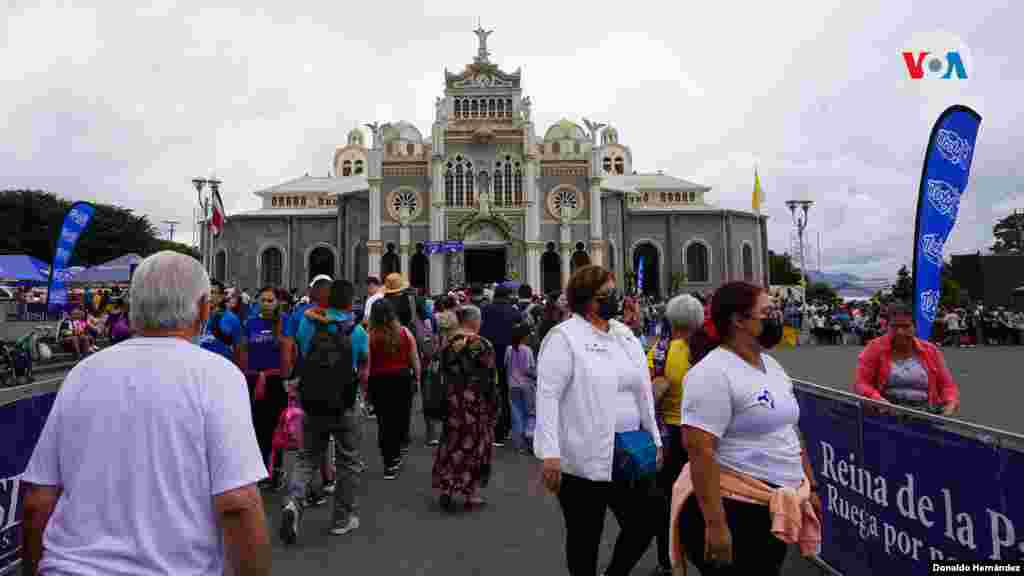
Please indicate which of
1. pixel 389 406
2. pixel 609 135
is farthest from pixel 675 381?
A: pixel 609 135

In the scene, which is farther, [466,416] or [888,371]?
[466,416]

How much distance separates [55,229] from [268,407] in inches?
2278

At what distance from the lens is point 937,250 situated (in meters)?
5.80

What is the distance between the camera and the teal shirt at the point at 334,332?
511 cm

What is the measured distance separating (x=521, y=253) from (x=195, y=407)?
34996 mm

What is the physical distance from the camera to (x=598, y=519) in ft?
10.5

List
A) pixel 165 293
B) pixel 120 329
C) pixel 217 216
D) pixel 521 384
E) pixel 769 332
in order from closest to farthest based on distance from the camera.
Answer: pixel 165 293 < pixel 769 332 < pixel 521 384 < pixel 120 329 < pixel 217 216

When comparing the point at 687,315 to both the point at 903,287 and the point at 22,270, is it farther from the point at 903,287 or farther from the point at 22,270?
the point at 903,287

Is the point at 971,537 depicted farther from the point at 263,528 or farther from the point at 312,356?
the point at 312,356

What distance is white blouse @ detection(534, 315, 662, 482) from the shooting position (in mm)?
3170

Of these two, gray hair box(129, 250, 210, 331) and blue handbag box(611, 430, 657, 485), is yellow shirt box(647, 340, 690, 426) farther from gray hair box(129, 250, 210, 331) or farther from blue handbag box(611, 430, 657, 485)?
gray hair box(129, 250, 210, 331)

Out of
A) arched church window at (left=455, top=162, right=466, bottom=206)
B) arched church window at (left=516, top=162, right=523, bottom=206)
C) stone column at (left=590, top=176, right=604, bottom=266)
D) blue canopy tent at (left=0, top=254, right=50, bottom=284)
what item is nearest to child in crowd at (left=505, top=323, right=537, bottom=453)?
blue canopy tent at (left=0, top=254, right=50, bottom=284)

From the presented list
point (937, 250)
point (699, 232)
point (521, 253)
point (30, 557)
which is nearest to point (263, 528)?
point (30, 557)

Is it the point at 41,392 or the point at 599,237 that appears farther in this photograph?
the point at 599,237
